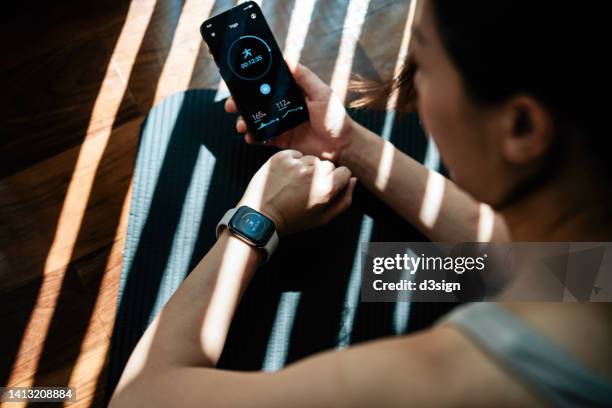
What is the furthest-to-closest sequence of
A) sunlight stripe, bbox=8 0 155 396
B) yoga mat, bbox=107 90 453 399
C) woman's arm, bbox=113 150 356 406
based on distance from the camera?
sunlight stripe, bbox=8 0 155 396, yoga mat, bbox=107 90 453 399, woman's arm, bbox=113 150 356 406

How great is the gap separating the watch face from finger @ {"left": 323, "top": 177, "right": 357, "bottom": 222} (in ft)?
0.35

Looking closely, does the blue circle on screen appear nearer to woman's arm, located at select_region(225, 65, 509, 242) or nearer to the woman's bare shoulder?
woman's arm, located at select_region(225, 65, 509, 242)

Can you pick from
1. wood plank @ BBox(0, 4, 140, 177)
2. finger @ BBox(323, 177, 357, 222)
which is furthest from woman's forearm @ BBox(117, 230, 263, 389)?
wood plank @ BBox(0, 4, 140, 177)

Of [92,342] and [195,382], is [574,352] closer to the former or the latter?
[195,382]

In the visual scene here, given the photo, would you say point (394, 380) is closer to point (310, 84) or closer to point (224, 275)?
point (224, 275)

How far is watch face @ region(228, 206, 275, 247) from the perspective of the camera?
33.8 inches

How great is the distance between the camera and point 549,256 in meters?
0.63

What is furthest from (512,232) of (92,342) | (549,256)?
(92,342)

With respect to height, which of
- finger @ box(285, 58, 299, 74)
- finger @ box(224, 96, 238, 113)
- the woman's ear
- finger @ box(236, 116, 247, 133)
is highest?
the woman's ear

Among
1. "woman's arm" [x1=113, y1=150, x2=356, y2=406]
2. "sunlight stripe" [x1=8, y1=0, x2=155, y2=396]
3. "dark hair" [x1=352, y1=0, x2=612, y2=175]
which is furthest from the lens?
"sunlight stripe" [x1=8, y1=0, x2=155, y2=396]

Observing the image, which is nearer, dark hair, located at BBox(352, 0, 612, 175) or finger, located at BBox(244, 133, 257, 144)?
dark hair, located at BBox(352, 0, 612, 175)

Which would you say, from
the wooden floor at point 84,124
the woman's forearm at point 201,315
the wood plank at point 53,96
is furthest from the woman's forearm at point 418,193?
the wood plank at point 53,96

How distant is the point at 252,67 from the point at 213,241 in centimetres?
31

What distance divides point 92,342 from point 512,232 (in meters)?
0.89
